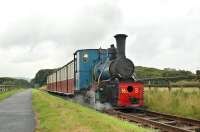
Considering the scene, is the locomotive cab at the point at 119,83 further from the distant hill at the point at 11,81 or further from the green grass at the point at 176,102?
the distant hill at the point at 11,81

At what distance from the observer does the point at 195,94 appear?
17922mm

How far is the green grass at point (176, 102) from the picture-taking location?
16.1 m

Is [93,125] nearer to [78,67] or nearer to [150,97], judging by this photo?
[150,97]

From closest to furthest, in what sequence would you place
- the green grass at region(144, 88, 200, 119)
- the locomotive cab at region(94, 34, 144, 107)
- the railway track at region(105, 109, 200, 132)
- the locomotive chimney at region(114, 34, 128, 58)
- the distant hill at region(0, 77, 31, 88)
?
the railway track at region(105, 109, 200, 132), the green grass at region(144, 88, 200, 119), the locomotive cab at region(94, 34, 144, 107), the locomotive chimney at region(114, 34, 128, 58), the distant hill at region(0, 77, 31, 88)

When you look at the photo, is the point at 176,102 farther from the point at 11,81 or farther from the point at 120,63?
the point at 11,81

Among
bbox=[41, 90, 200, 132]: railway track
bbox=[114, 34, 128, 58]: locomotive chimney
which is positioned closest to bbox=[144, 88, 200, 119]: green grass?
bbox=[41, 90, 200, 132]: railway track

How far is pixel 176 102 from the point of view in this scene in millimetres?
17938

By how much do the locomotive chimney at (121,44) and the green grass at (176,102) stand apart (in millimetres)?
2930

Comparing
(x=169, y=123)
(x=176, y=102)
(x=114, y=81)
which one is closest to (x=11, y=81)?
(x=114, y=81)

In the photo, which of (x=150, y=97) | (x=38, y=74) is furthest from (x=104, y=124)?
(x=38, y=74)

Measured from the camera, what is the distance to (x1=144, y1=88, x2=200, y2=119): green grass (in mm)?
16109

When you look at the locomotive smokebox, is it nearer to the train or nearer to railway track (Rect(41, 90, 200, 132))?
the train

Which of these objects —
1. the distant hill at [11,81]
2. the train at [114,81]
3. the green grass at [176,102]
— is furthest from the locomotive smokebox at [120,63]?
the distant hill at [11,81]

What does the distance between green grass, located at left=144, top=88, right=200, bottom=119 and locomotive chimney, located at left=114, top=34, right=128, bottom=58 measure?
9.61 feet
